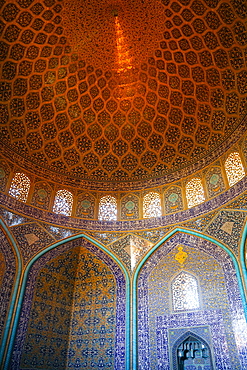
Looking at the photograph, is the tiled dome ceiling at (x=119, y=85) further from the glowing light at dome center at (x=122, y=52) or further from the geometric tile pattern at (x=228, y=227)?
the geometric tile pattern at (x=228, y=227)

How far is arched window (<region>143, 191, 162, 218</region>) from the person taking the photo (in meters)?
12.8

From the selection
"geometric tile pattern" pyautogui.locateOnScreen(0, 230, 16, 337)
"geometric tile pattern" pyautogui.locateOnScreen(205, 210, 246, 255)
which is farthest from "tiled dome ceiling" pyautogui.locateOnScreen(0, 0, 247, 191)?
"geometric tile pattern" pyautogui.locateOnScreen(0, 230, 16, 337)

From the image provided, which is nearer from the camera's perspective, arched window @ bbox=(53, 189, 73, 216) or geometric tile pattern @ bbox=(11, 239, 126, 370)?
geometric tile pattern @ bbox=(11, 239, 126, 370)

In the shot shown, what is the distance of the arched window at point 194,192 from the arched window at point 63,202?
4.46m

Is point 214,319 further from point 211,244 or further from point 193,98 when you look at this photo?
point 193,98

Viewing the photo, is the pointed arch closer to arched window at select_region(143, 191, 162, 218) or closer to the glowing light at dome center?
arched window at select_region(143, 191, 162, 218)

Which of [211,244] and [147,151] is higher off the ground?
[147,151]

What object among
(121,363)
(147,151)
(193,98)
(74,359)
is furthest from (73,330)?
(193,98)

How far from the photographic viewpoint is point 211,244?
10953 mm

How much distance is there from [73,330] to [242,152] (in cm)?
806

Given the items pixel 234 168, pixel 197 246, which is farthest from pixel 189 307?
pixel 234 168

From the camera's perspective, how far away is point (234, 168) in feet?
37.2

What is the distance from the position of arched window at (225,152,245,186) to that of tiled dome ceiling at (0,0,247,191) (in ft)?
3.15

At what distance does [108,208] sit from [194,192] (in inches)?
134
